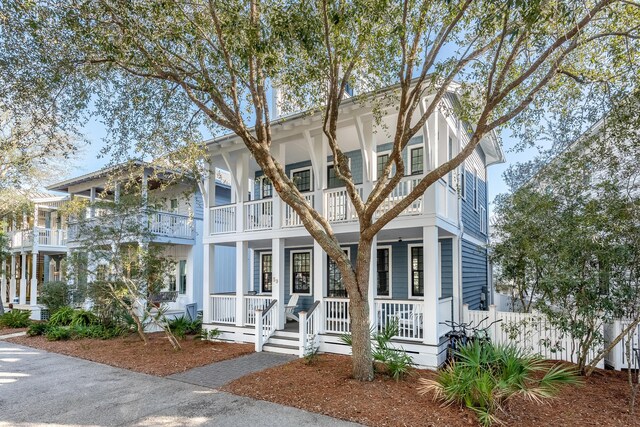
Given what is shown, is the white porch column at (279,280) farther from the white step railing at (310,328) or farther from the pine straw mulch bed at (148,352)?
the white step railing at (310,328)

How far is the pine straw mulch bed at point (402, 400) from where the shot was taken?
5.34 metres

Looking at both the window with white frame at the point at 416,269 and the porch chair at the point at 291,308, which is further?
the porch chair at the point at 291,308

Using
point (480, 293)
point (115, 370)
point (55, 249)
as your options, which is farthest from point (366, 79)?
point (55, 249)

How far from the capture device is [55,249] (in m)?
20.6

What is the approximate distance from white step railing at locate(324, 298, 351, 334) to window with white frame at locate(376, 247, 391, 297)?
6.90 ft

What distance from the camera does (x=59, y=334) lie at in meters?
12.4

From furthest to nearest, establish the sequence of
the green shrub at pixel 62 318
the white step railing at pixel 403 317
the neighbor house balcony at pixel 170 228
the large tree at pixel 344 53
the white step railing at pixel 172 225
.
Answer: the white step railing at pixel 172 225
the neighbor house balcony at pixel 170 228
the green shrub at pixel 62 318
the white step railing at pixel 403 317
the large tree at pixel 344 53

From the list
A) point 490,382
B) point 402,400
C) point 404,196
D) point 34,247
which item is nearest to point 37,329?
point 34,247

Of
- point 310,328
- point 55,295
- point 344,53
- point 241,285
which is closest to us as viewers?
point 344,53

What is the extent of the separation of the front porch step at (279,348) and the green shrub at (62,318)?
8.66 metres

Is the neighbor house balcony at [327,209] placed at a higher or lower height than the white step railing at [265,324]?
higher

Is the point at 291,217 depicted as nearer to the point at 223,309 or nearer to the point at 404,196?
the point at 404,196

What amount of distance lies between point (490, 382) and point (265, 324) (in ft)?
20.3

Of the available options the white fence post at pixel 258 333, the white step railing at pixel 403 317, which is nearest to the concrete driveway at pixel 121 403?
the white fence post at pixel 258 333
